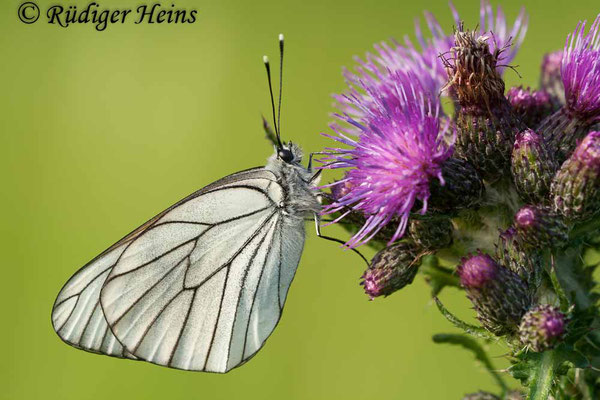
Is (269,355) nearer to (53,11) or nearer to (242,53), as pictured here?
(242,53)

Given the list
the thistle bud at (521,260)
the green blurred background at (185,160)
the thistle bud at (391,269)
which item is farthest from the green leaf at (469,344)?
the green blurred background at (185,160)

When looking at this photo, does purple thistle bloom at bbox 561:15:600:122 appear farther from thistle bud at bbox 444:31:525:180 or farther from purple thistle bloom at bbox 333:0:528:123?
purple thistle bloom at bbox 333:0:528:123

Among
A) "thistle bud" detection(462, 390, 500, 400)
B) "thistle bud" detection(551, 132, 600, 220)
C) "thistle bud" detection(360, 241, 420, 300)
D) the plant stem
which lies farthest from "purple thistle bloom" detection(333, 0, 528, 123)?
the plant stem

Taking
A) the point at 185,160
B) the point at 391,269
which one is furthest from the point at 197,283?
the point at 185,160

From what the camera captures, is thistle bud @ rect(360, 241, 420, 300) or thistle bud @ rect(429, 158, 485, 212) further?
thistle bud @ rect(360, 241, 420, 300)

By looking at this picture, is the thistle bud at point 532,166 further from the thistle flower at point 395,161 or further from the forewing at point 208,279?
the forewing at point 208,279

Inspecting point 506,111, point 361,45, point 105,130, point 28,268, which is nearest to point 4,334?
point 28,268

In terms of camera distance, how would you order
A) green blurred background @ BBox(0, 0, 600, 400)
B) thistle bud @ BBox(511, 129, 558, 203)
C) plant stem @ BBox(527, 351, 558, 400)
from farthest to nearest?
green blurred background @ BBox(0, 0, 600, 400), thistle bud @ BBox(511, 129, 558, 203), plant stem @ BBox(527, 351, 558, 400)
